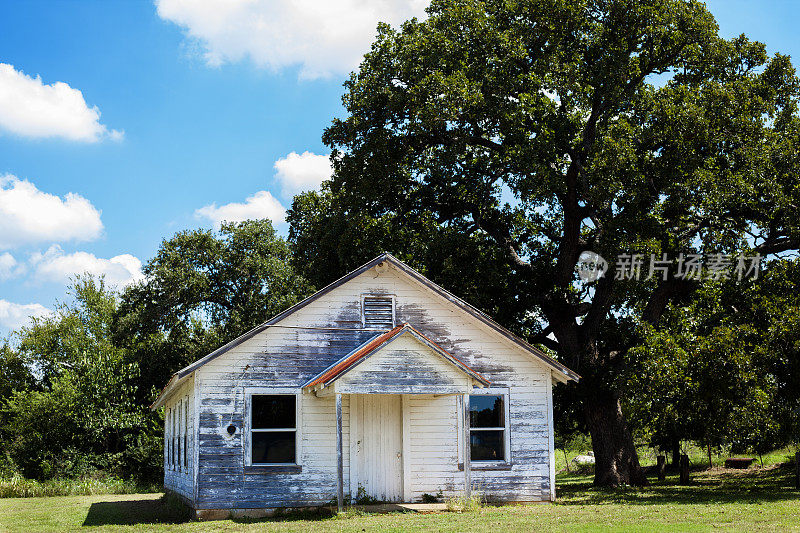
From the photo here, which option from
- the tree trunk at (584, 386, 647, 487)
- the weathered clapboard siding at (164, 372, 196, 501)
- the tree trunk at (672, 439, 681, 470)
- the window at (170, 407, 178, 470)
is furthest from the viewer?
the tree trunk at (672, 439, 681, 470)

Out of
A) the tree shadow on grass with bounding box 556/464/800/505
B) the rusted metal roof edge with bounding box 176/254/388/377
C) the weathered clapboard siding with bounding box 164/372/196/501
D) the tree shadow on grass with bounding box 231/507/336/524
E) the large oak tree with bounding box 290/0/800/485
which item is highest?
the large oak tree with bounding box 290/0/800/485

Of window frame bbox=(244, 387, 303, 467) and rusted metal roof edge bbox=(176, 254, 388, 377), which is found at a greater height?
rusted metal roof edge bbox=(176, 254, 388, 377)

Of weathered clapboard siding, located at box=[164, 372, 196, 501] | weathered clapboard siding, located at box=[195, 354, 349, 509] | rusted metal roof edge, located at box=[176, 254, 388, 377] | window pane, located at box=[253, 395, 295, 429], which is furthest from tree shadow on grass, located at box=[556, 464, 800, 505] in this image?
weathered clapboard siding, located at box=[164, 372, 196, 501]

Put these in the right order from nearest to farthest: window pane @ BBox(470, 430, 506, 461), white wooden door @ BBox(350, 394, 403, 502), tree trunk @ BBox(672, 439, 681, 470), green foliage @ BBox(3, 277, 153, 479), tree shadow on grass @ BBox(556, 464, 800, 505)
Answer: white wooden door @ BBox(350, 394, 403, 502)
window pane @ BBox(470, 430, 506, 461)
tree shadow on grass @ BBox(556, 464, 800, 505)
tree trunk @ BBox(672, 439, 681, 470)
green foliage @ BBox(3, 277, 153, 479)

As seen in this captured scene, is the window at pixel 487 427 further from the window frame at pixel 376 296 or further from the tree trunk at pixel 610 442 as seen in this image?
the tree trunk at pixel 610 442

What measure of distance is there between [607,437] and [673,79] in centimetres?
1188

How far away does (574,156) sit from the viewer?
79.3 feet

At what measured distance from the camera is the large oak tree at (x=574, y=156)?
22453 millimetres

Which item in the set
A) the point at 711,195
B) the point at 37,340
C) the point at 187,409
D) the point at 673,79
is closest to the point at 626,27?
the point at 673,79

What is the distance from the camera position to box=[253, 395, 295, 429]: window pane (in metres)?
17.8

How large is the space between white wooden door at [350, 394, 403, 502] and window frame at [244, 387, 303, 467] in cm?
130

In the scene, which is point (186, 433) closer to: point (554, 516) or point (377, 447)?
point (377, 447)

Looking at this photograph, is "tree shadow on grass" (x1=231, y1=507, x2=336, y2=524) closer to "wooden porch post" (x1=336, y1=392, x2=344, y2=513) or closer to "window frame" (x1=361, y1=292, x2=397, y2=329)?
"wooden porch post" (x1=336, y1=392, x2=344, y2=513)

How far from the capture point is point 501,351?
770 inches
